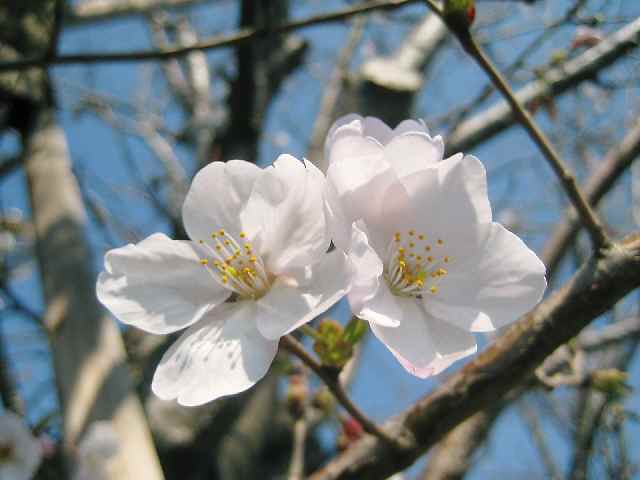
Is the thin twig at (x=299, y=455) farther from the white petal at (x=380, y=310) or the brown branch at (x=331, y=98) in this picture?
the brown branch at (x=331, y=98)

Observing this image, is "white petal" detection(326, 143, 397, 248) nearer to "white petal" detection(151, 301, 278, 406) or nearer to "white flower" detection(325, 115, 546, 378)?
"white flower" detection(325, 115, 546, 378)

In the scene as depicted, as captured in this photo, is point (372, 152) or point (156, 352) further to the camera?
→ point (156, 352)

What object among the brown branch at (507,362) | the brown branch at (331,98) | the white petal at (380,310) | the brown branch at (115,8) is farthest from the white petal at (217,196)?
the brown branch at (115,8)

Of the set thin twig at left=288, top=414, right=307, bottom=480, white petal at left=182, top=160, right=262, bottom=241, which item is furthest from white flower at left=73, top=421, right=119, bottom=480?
white petal at left=182, top=160, right=262, bottom=241

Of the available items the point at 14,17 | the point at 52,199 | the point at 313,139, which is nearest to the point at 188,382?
the point at 52,199

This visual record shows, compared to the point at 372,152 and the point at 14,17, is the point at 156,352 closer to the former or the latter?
the point at 14,17

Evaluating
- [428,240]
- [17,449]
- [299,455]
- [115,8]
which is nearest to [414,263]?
→ [428,240]
